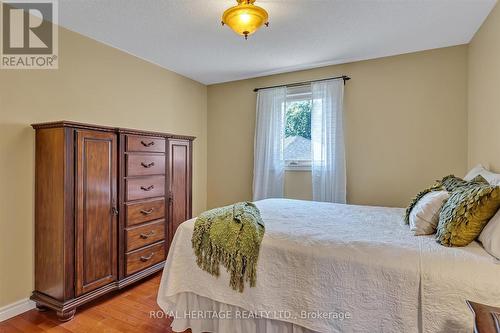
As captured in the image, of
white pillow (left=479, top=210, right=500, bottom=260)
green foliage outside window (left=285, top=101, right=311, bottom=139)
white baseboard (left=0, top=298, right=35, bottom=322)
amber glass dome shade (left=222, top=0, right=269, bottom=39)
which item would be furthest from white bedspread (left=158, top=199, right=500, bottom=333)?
green foliage outside window (left=285, top=101, right=311, bottom=139)

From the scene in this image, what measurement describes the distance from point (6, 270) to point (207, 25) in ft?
8.72

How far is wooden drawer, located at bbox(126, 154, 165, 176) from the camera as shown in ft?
8.58

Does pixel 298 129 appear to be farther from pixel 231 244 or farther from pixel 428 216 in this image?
pixel 231 244

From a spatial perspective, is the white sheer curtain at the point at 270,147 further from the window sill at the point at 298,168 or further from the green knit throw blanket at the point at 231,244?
the green knit throw blanket at the point at 231,244

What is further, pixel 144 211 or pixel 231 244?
pixel 144 211

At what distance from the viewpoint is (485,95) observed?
2428 millimetres

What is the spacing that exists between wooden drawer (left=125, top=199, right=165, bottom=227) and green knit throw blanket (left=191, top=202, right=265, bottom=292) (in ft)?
3.29

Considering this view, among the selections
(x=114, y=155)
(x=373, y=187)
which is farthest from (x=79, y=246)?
(x=373, y=187)

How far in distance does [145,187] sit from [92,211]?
55 cm

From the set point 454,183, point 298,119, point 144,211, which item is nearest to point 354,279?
point 454,183

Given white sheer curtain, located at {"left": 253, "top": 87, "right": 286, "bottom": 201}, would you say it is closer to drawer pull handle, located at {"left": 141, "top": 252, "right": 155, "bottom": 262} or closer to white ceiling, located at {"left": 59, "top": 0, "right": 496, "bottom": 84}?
white ceiling, located at {"left": 59, "top": 0, "right": 496, "bottom": 84}

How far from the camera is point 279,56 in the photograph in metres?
3.30

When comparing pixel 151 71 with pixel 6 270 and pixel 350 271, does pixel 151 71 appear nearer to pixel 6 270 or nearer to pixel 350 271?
pixel 6 270

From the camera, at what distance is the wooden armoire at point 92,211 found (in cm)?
216
